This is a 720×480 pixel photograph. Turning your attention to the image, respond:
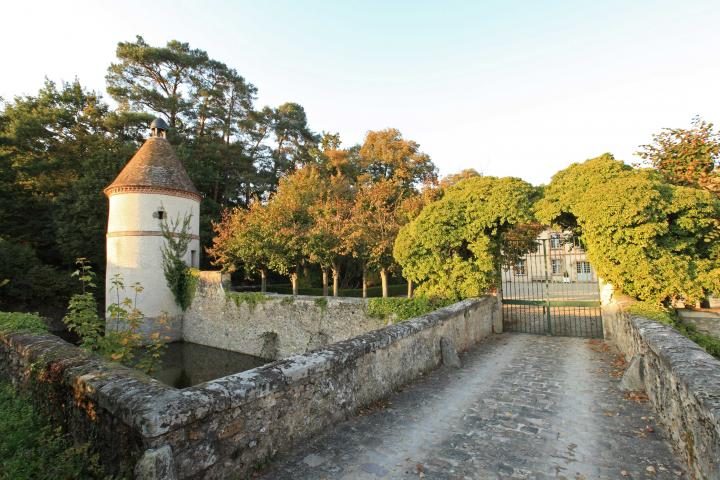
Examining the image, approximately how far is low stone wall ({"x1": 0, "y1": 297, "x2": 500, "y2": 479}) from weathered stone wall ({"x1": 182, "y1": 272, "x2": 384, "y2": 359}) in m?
7.41

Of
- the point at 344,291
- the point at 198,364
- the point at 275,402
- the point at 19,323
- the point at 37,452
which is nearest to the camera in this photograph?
the point at 275,402

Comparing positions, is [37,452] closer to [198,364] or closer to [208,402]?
[208,402]

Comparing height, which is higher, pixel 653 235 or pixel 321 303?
pixel 653 235

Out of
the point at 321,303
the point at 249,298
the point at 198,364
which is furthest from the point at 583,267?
the point at 198,364

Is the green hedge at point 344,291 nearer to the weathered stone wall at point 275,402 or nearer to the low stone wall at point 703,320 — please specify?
the low stone wall at point 703,320

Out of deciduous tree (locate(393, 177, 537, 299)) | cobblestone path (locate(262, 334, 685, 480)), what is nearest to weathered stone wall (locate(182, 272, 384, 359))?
deciduous tree (locate(393, 177, 537, 299))

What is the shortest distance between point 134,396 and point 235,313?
14.2 m

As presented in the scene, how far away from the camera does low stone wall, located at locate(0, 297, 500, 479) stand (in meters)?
2.56

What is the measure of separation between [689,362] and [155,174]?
20681 mm

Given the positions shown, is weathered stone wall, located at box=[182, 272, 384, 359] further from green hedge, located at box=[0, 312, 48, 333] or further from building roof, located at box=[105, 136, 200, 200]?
green hedge, located at box=[0, 312, 48, 333]

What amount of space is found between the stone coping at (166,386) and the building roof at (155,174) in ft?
48.1

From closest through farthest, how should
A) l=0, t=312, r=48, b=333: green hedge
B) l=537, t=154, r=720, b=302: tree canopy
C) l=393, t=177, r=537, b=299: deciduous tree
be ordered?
l=0, t=312, r=48, b=333: green hedge < l=537, t=154, r=720, b=302: tree canopy < l=393, t=177, r=537, b=299: deciduous tree

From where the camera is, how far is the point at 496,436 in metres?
3.95

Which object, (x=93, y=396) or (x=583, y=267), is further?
(x=583, y=267)
